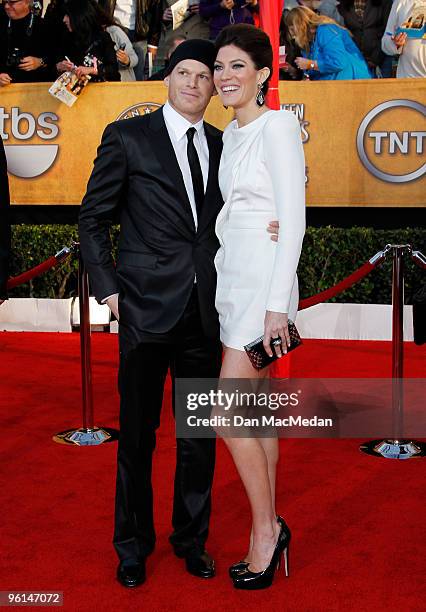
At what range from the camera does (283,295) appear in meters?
2.84

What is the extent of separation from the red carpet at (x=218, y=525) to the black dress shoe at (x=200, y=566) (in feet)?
0.10

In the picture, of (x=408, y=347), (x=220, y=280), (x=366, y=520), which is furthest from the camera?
(x=408, y=347)


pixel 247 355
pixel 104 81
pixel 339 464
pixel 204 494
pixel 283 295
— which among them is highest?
pixel 104 81

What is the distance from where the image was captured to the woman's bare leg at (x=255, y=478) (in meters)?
2.97

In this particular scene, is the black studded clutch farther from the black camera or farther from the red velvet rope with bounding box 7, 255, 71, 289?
the black camera

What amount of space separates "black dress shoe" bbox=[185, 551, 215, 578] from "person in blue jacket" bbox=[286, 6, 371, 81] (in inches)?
234

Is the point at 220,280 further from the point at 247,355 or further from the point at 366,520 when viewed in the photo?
the point at 366,520

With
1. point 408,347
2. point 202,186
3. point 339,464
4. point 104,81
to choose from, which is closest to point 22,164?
point 104,81

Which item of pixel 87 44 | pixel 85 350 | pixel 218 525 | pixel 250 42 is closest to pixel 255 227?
pixel 250 42

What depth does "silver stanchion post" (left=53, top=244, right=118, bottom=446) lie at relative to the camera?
494 centimetres

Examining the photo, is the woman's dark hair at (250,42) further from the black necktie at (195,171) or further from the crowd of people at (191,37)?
the crowd of people at (191,37)

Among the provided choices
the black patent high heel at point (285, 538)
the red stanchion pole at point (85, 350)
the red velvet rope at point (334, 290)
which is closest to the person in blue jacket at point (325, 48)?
the red velvet rope at point (334, 290)

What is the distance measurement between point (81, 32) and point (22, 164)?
52.5 inches

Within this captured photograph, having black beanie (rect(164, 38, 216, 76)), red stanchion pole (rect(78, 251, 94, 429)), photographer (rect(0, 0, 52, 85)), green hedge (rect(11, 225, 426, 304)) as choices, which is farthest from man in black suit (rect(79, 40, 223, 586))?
photographer (rect(0, 0, 52, 85))
